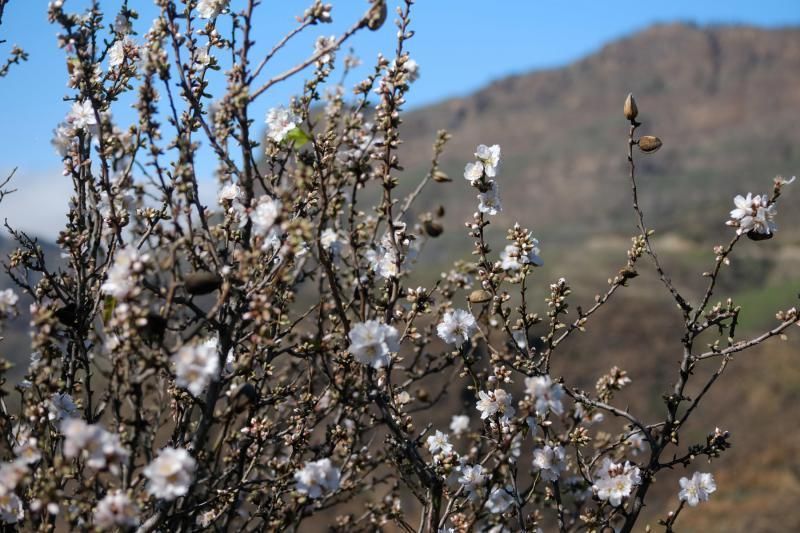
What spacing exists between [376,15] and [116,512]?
215cm

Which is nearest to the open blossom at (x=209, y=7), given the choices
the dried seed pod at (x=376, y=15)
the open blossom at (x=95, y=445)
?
the dried seed pod at (x=376, y=15)

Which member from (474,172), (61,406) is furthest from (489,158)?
(61,406)

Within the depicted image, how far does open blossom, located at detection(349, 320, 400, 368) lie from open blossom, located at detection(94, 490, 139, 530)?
996mm

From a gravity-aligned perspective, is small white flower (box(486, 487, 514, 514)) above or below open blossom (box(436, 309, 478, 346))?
below

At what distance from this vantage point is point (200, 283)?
295 cm

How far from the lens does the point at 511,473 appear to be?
3988 mm

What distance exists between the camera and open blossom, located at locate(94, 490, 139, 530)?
236 cm

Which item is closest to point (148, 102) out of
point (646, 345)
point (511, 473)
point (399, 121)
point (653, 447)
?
point (399, 121)

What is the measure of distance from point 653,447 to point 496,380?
0.88 m

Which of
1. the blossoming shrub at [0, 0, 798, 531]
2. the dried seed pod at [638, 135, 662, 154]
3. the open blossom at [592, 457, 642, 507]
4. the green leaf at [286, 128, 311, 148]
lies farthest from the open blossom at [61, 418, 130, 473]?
the dried seed pod at [638, 135, 662, 154]

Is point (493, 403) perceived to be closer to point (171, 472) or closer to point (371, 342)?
point (371, 342)

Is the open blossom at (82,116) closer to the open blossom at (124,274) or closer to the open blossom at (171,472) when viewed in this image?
the open blossom at (124,274)

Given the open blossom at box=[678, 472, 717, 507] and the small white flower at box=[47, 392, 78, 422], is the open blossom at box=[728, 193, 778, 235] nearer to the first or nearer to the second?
the open blossom at box=[678, 472, 717, 507]

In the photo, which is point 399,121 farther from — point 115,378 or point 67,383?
point 67,383
